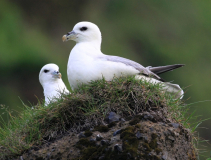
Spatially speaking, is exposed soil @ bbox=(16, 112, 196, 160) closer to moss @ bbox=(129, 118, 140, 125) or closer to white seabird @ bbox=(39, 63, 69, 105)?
moss @ bbox=(129, 118, 140, 125)

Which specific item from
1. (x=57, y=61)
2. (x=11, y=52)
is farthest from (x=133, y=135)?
(x=11, y=52)

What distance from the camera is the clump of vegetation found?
3.94 meters

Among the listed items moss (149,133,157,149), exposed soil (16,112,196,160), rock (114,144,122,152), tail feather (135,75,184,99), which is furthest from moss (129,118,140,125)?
tail feather (135,75,184,99)

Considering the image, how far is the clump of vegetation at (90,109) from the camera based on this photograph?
12.9 feet

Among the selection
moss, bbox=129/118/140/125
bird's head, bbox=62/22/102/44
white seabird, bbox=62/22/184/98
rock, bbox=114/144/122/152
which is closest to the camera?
rock, bbox=114/144/122/152

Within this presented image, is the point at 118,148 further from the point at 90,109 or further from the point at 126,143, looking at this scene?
the point at 90,109

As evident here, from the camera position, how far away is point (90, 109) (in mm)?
4043

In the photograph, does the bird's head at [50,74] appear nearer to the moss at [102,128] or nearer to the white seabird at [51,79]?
the white seabird at [51,79]

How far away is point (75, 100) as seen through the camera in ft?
13.5

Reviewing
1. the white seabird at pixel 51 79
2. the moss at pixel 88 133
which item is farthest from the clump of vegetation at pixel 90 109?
the white seabird at pixel 51 79

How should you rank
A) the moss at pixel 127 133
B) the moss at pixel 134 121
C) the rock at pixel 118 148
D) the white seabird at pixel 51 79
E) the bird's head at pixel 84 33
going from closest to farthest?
the rock at pixel 118 148
the moss at pixel 127 133
the moss at pixel 134 121
the bird's head at pixel 84 33
the white seabird at pixel 51 79

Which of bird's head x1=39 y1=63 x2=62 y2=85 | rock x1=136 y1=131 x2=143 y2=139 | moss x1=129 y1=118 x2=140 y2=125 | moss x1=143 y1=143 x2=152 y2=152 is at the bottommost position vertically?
moss x1=143 y1=143 x2=152 y2=152

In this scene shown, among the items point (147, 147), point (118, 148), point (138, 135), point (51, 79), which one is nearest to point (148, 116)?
point (138, 135)

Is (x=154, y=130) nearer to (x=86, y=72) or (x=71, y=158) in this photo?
(x=71, y=158)
